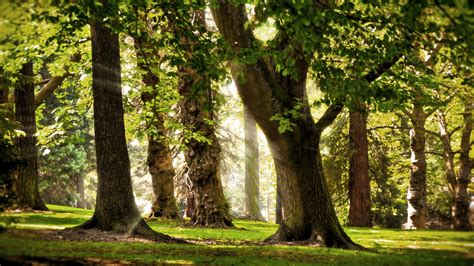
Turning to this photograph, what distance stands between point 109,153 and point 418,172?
1300 centimetres

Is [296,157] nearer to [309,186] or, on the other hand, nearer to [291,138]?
[291,138]

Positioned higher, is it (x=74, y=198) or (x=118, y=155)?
(x=118, y=155)

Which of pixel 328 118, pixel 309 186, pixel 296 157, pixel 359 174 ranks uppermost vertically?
pixel 328 118

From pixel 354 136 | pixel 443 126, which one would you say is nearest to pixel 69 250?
pixel 354 136

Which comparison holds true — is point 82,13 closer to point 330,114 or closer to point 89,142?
point 330,114

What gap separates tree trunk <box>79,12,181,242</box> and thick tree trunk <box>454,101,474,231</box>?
14.2m

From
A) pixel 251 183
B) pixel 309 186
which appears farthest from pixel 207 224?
pixel 251 183

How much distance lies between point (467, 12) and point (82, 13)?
5.98 meters

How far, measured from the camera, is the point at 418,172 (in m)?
20.0

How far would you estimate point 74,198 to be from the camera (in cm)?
4047

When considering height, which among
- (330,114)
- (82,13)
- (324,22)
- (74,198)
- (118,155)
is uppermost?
(82,13)

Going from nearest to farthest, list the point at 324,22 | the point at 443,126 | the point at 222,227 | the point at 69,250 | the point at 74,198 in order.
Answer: the point at 324,22, the point at 69,250, the point at 222,227, the point at 443,126, the point at 74,198

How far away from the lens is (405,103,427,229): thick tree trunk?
19.7 metres

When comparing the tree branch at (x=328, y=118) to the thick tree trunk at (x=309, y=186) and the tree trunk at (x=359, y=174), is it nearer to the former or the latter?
the thick tree trunk at (x=309, y=186)
